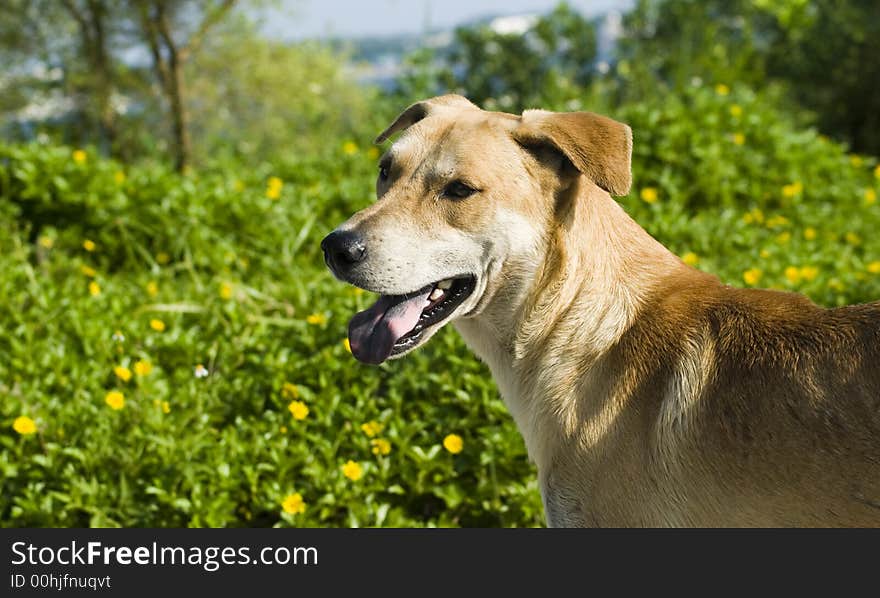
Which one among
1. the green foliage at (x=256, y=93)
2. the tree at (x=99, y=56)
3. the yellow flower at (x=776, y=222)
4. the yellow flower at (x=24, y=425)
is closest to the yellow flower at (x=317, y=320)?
the yellow flower at (x=24, y=425)

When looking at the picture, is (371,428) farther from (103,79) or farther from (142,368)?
(103,79)

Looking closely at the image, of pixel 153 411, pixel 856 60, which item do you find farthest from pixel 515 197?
pixel 856 60

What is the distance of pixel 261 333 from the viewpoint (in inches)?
183

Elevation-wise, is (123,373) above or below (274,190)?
below

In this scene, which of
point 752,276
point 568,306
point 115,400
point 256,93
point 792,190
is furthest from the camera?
point 256,93

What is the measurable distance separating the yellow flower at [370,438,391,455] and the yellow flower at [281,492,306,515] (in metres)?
0.41

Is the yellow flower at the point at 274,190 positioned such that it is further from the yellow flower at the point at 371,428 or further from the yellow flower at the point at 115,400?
the yellow flower at the point at 371,428

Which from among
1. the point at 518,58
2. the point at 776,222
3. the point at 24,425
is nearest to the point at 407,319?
the point at 24,425

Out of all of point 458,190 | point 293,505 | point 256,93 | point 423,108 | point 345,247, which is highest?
point 423,108

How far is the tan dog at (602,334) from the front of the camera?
2.52m

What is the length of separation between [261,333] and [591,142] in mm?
2236

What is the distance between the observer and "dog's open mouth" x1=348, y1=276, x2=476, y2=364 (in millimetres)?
3051

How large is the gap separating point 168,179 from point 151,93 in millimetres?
6549

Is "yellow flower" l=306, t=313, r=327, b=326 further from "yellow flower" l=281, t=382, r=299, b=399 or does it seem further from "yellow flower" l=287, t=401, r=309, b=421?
"yellow flower" l=287, t=401, r=309, b=421
